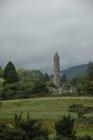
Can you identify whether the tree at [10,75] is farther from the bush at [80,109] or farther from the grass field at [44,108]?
the bush at [80,109]

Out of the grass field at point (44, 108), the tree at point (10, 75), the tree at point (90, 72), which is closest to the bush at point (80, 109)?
the grass field at point (44, 108)

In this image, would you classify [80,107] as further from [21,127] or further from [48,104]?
[21,127]

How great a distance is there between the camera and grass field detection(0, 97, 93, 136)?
75438 millimetres

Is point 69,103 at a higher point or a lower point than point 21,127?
higher

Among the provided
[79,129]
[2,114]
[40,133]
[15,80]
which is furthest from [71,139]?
[15,80]

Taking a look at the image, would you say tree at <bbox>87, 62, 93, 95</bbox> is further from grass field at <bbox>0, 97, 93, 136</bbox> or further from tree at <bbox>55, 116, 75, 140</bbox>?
tree at <bbox>55, 116, 75, 140</bbox>

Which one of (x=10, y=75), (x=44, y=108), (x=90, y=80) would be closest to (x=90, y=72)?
(x=90, y=80)

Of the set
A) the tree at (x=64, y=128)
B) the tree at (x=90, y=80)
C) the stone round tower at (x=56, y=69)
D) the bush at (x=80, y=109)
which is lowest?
the tree at (x=64, y=128)

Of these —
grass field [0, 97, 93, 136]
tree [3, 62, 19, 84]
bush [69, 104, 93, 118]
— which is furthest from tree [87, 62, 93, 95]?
bush [69, 104, 93, 118]

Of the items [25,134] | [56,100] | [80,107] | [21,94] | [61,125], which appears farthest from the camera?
[21,94]

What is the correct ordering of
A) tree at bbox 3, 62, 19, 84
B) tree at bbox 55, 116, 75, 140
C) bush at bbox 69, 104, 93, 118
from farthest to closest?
tree at bbox 3, 62, 19, 84, bush at bbox 69, 104, 93, 118, tree at bbox 55, 116, 75, 140

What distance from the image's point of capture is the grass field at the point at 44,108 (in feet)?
247

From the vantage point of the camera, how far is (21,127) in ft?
171

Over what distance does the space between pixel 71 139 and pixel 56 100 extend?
1898 inches
